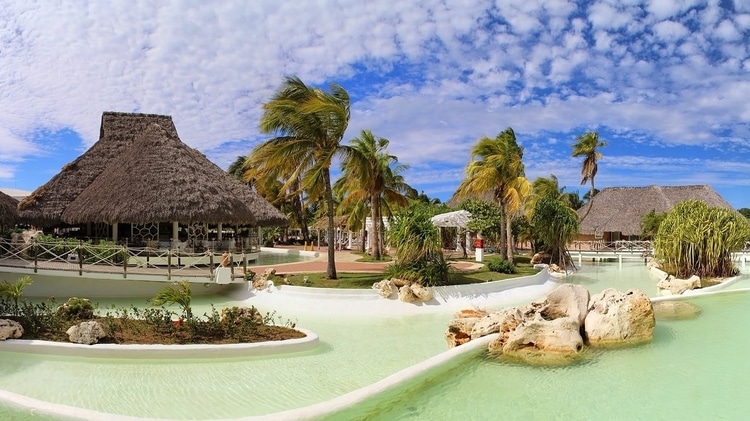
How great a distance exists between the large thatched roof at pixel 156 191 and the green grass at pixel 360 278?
16.2 feet

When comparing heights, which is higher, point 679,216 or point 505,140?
point 505,140

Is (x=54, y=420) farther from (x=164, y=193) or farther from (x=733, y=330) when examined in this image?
(x=164, y=193)

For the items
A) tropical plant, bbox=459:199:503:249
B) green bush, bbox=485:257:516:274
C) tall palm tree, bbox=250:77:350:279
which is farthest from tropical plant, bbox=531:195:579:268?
tall palm tree, bbox=250:77:350:279

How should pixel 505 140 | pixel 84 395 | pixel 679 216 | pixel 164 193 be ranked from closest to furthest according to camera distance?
pixel 84 395 → pixel 164 193 → pixel 679 216 → pixel 505 140

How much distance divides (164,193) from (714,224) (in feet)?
71.9

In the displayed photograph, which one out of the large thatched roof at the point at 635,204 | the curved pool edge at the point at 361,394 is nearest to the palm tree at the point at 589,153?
the large thatched roof at the point at 635,204

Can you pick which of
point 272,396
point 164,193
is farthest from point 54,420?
Answer: point 164,193

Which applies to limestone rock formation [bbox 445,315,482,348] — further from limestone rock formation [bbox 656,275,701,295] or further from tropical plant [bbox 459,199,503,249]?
tropical plant [bbox 459,199,503,249]

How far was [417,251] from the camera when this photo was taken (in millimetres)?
15555

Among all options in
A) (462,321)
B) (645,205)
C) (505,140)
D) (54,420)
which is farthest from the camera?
(645,205)

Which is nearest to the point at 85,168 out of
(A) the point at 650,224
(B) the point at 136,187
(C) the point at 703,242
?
(B) the point at 136,187

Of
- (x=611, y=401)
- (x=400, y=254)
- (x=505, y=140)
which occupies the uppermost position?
(x=505, y=140)

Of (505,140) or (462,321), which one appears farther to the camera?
(505,140)

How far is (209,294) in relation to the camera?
54.2 ft
